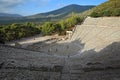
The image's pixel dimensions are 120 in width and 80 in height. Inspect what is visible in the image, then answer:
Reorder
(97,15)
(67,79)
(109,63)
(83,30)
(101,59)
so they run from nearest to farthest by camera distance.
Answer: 1. (67,79)
2. (109,63)
3. (101,59)
4. (83,30)
5. (97,15)

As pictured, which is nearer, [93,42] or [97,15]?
[93,42]

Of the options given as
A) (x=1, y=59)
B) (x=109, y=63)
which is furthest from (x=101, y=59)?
(x=1, y=59)

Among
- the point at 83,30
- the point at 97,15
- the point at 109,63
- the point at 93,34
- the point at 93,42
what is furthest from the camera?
the point at 97,15

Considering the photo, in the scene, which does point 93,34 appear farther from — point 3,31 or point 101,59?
point 3,31

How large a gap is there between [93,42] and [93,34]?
501cm

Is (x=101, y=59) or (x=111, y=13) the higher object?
(x=111, y=13)

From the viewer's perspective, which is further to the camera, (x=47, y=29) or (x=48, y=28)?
(x=47, y=29)

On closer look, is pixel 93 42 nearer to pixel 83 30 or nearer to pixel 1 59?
pixel 83 30

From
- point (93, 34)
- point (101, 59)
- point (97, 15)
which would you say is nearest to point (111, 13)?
point (97, 15)

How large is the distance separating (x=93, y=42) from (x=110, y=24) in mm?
7555

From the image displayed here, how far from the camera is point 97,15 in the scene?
5212 cm

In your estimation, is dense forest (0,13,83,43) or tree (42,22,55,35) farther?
tree (42,22,55,35)

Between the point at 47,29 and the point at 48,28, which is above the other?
the point at 48,28

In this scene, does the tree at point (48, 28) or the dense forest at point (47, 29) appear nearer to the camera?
the dense forest at point (47, 29)
